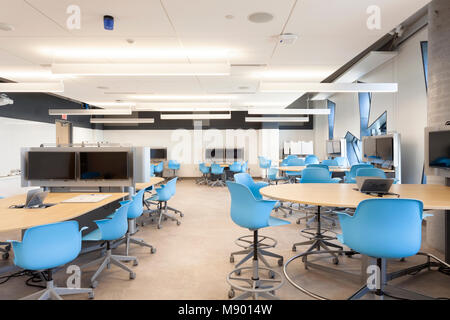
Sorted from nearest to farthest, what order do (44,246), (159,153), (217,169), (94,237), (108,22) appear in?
(44,246), (94,237), (108,22), (217,169), (159,153)

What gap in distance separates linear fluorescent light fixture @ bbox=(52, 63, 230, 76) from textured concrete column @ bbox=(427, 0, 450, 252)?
276cm

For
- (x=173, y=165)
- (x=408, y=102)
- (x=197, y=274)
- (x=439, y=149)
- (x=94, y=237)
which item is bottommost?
(x=197, y=274)

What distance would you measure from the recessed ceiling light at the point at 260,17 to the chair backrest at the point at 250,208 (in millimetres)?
2057

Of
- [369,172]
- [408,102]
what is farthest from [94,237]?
[408,102]

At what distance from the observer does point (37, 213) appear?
100 inches

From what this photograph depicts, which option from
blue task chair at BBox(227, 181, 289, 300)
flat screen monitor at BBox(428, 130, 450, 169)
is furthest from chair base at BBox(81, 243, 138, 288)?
flat screen monitor at BBox(428, 130, 450, 169)

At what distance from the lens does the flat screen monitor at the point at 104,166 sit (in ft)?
12.0

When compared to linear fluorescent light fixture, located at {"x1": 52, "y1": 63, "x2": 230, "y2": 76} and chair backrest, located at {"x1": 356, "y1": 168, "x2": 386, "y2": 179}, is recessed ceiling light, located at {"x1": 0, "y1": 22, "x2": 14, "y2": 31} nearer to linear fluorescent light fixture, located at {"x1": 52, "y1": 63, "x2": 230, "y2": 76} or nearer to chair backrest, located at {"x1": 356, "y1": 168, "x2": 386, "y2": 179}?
linear fluorescent light fixture, located at {"x1": 52, "y1": 63, "x2": 230, "y2": 76}

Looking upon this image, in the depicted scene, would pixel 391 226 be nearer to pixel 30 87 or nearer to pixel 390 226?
pixel 390 226

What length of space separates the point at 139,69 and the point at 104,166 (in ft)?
4.73

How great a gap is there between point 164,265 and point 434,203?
273 cm

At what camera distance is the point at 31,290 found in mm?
2715


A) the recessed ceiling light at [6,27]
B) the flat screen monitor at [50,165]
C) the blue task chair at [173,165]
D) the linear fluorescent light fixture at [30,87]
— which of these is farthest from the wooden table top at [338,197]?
the blue task chair at [173,165]

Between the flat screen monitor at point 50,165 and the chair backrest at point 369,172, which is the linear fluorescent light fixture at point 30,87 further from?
the chair backrest at point 369,172
